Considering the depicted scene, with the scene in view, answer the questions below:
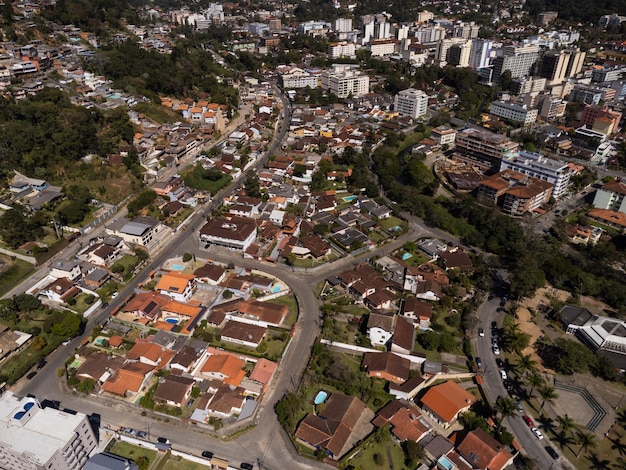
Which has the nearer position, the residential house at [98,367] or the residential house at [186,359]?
the residential house at [98,367]

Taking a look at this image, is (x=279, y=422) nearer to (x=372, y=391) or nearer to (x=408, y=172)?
(x=372, y=391)

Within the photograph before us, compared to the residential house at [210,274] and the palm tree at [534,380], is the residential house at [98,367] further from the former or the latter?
the palm tree at [534,380]

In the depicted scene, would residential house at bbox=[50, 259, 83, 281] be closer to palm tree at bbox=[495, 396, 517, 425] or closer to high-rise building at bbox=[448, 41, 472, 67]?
palm tree at bbox=[495, 396, 517, 425]

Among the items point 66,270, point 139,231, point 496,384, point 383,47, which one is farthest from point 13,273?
point 383,47

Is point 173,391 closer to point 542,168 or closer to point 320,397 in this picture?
point 320,397

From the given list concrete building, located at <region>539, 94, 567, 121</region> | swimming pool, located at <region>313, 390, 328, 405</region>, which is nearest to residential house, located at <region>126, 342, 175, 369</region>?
swimming pool, located at <region>313, 390, 328, 405</region>

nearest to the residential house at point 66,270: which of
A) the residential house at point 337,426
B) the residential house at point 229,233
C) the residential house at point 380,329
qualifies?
the residential house at point 229,233
